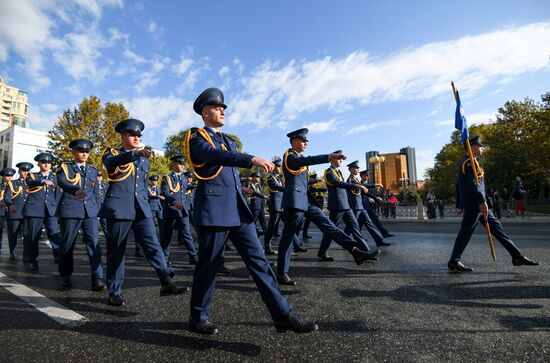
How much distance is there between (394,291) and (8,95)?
144 metres

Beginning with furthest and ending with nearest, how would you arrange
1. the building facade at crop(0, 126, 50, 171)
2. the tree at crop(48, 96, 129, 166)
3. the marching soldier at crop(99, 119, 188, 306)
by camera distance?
the building facade at crop(0, 126, 50, 171) < the tree at crop(48, 96, 129, 166) < the marching soldier at crop(99, 119, 188, 306)

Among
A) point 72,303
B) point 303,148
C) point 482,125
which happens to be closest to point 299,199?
point 303,148

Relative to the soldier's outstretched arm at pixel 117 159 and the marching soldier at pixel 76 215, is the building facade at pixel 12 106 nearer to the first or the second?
the marching soldier at pixel 76 215

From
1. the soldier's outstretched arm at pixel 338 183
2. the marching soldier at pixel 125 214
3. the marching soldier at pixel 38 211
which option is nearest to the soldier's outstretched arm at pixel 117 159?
the marching soldier at pixel 125 214

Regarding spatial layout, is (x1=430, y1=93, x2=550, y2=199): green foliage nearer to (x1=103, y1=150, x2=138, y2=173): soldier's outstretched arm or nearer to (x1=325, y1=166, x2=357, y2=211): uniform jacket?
(x1=325, y1=166, x2=357, y2=211): uniform jacket

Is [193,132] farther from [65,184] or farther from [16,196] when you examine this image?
[16,196]

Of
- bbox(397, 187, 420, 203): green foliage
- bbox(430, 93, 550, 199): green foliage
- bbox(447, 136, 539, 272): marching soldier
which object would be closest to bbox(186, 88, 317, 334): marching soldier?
bbox(447, 136, 539, 272): marching soldier

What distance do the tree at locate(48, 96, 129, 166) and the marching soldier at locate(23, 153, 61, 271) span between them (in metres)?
22.8

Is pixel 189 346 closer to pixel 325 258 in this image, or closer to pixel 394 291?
pixel 394 291

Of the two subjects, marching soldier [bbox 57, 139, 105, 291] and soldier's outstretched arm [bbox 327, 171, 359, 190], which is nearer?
marching soldier [bbox 57, 139, 105, 291]

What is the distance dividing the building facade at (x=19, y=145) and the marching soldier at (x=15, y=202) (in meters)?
59.2

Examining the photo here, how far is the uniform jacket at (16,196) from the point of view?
7715mm

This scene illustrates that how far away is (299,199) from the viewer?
4.57 m

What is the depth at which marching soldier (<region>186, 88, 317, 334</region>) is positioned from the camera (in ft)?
8.19
